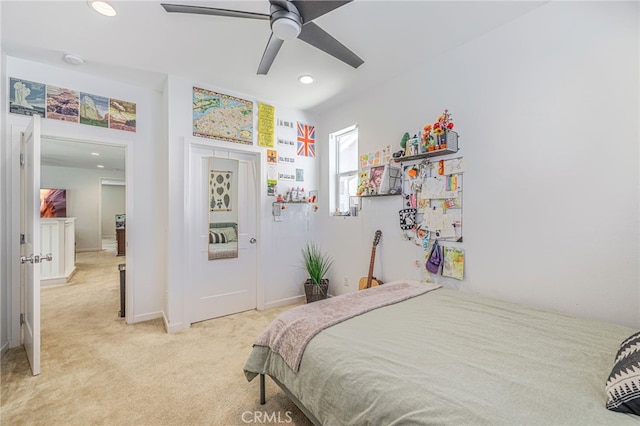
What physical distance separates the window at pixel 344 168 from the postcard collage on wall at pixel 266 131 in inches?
14.0

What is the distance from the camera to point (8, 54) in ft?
7.93

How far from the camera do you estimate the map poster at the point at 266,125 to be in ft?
11.2

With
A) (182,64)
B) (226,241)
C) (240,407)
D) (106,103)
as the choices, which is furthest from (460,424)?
(106,103)

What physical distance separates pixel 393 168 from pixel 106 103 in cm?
308

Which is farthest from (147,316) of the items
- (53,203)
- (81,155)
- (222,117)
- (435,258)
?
(53,203)

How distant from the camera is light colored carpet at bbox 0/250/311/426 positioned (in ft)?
5.41

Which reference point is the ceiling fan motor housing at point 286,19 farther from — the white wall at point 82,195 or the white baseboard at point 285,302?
the white wall at point 82,195

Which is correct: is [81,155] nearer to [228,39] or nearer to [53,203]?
[53,203]

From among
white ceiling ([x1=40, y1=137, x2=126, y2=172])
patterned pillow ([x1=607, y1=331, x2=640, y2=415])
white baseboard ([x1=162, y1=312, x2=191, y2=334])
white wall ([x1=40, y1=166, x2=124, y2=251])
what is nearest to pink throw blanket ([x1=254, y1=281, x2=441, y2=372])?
patterned pillow ([x1=607, y1=331, x2=640, y2=415])

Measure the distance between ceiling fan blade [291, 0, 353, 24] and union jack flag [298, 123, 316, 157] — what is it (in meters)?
2.25

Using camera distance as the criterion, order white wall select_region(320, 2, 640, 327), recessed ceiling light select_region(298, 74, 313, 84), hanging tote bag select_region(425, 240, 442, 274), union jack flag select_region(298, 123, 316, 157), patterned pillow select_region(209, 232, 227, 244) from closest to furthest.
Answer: white wall select_region(320, 2, 640, 327)
hanging tote bag select_region(425, 240, 442, 274)
recessed ceiling light select_region(298, 74, 313, 84)
patterned pillow select_region(209, 232, 227, 244)
union jack flag select_region(298, 123, 316, 157)

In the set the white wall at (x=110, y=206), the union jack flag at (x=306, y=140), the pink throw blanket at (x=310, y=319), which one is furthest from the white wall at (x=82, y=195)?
the pink throw blanket at (x=310, y=319)

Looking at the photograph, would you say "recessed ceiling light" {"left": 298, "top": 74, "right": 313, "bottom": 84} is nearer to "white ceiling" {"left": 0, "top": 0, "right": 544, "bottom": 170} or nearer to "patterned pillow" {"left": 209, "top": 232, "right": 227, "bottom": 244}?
"white ceiling" {"left": 0, "top": 0, "right": 544, "bottom": 170}

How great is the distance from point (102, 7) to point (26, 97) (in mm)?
1414
